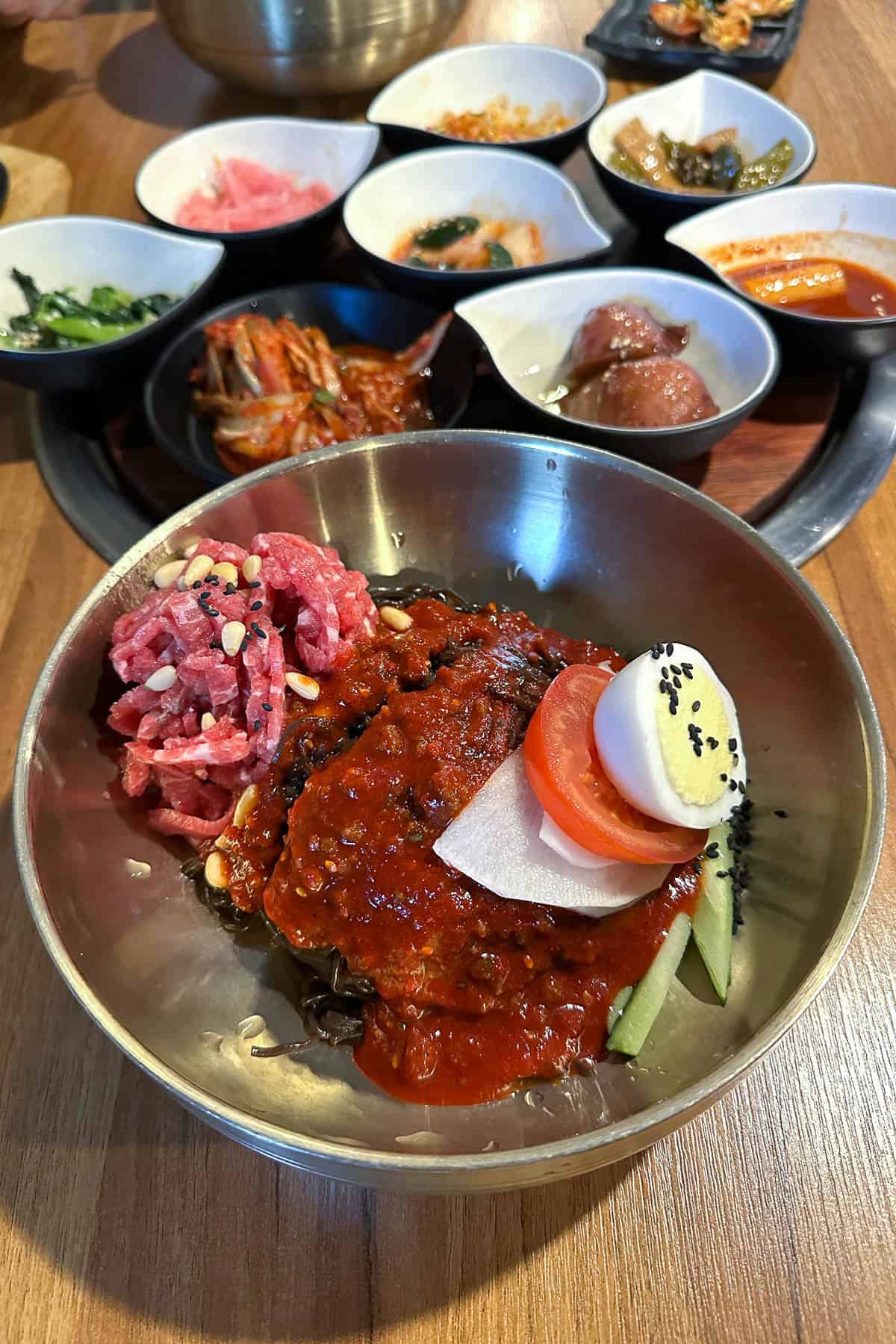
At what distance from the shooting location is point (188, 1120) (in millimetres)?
1512

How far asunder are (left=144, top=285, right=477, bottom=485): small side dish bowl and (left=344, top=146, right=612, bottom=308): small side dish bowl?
0.12 metres

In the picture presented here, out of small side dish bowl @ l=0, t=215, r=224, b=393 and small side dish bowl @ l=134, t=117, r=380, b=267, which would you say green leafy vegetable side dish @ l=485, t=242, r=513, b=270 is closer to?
small side dish bowl @ l=134, t=117, r=380, b=267

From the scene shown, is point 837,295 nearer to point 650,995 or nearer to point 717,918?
point 717,918

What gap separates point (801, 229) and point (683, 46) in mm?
1532

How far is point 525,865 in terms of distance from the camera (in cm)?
143

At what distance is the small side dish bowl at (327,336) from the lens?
2420 mm

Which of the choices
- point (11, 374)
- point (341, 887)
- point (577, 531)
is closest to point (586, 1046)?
point (341, 887)

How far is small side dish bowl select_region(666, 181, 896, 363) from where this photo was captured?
278 centimetres

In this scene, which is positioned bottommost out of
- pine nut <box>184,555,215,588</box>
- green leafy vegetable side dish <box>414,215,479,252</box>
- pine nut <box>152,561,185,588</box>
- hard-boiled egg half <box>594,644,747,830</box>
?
hard-boiled egg half <box>594,644,747,830</box>

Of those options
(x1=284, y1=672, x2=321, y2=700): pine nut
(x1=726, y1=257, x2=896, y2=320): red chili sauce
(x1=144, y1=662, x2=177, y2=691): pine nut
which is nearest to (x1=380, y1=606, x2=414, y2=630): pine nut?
(x1=284, y1=672, x2=321, y2=700): pine nut

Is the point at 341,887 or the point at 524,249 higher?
the point at 524,249

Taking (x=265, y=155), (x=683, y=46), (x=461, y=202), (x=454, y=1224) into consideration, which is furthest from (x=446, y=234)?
(x=454, y=1224)

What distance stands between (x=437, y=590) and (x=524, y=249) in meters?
1.60

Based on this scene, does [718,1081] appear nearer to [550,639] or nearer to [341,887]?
[341,887]
